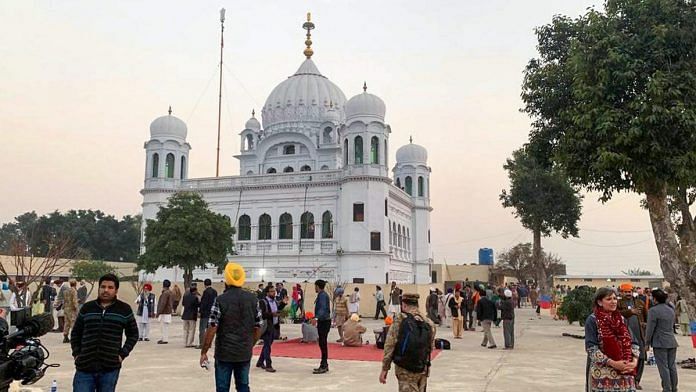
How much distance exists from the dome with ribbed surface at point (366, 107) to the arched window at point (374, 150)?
1.60 m

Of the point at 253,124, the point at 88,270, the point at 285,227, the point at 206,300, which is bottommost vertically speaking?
the point at 206,300

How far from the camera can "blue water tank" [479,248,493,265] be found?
67.2 m

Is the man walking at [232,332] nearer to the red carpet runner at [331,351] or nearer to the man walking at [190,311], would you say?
the red carpet runner at [331,351]

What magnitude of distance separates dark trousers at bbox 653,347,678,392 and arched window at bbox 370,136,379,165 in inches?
1244

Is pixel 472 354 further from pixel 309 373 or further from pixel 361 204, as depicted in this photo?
pixel 361 204

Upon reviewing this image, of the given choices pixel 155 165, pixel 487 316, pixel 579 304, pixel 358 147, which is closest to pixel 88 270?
pixel 155 165

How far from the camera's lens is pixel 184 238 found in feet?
103

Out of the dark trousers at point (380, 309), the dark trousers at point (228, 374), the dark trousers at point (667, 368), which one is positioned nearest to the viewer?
the dark trousers at point (228, 374)

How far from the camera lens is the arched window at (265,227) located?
138ft

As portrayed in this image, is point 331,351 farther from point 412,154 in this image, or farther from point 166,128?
point 412,154

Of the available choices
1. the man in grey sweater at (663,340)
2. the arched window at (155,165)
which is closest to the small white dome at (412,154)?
the arched window at (155,165)

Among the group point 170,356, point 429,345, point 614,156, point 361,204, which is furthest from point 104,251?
point 429,345

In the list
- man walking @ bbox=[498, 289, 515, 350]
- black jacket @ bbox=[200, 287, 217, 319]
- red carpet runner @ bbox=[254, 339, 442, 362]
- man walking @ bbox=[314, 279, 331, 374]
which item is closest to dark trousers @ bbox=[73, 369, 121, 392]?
man walking @ bbox=[314, 279, 331, 374]

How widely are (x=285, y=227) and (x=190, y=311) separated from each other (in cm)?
2719
